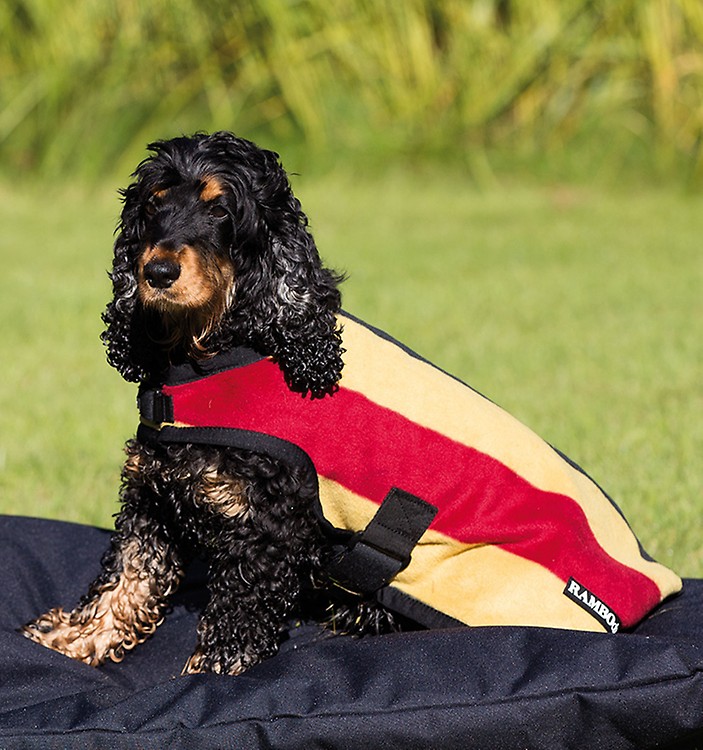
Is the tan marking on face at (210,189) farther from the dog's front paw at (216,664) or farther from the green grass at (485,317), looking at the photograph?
the green grass at (485,317)

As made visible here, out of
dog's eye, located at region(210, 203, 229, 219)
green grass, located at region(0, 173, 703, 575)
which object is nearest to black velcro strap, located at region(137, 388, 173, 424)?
dog's eye, located at region(210, 203, 229, 219)

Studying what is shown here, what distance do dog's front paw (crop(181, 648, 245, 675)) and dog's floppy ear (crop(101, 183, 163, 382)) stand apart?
818 millimetres

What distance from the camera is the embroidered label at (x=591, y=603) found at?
11.2 feet

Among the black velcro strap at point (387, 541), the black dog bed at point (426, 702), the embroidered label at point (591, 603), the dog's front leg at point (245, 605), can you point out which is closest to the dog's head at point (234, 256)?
the black velcro strap at point (387, 541)

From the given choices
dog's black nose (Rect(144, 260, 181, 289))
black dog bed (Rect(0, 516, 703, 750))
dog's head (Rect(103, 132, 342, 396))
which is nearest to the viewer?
black dog bed (Rect(0, 516, 703, 750))

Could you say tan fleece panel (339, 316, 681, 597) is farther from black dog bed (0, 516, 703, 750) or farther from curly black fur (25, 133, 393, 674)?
black dog bed (0, 516, 703, 750)

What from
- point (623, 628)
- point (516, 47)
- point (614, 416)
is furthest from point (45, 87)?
point (623, 628)

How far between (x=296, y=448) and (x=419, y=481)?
1.15 feet

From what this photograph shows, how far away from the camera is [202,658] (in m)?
3.47

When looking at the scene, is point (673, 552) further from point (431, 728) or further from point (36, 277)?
point (36, 277)

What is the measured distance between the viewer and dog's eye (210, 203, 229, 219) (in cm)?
325

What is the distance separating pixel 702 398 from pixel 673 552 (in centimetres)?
198

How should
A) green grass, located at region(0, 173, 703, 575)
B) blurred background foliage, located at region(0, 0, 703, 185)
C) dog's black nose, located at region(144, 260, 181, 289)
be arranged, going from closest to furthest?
1. dog's black nose, located at region(144, 260, 181, 289)
2. green grass, located at region(0, 173, 703, 575)
3. blurred background foliage, located at region(0, 0, 703, 185)

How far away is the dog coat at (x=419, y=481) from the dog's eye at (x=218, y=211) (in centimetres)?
37
